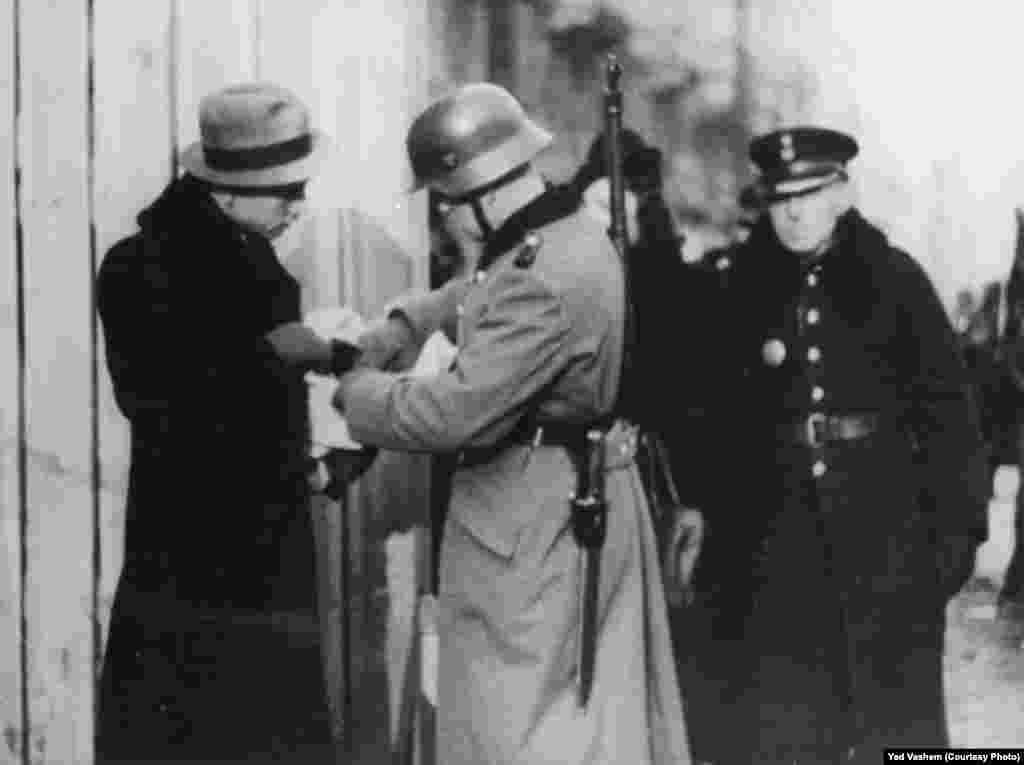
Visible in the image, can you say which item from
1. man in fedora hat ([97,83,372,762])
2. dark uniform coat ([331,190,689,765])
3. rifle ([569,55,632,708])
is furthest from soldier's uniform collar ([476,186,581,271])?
man in fedora hat ([97,83,372,762])

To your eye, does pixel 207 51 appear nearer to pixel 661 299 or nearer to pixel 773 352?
pixel 661 299

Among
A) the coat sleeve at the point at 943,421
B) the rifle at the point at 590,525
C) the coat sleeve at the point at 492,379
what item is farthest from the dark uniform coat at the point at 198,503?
the coat sleeve at the point at 943,421

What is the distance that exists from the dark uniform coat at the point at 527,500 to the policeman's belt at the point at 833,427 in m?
0.46

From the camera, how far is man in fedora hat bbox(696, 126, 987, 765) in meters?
2.69

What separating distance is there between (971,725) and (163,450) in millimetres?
1643

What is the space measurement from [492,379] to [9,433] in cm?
120

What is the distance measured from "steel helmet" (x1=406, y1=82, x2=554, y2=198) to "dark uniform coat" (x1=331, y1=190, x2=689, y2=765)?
9 cm

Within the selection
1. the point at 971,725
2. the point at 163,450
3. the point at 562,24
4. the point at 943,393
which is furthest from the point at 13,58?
the point at 971,725

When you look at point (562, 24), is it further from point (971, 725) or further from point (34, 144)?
point (971, 725)

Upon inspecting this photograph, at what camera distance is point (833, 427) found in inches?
107

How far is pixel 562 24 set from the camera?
2.85 meters

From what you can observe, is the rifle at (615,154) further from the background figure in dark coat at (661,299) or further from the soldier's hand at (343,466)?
the soldier's hand at (343,466)

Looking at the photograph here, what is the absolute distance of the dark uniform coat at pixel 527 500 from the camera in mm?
2225

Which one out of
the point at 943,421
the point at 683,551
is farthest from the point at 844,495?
the point at 683,551
